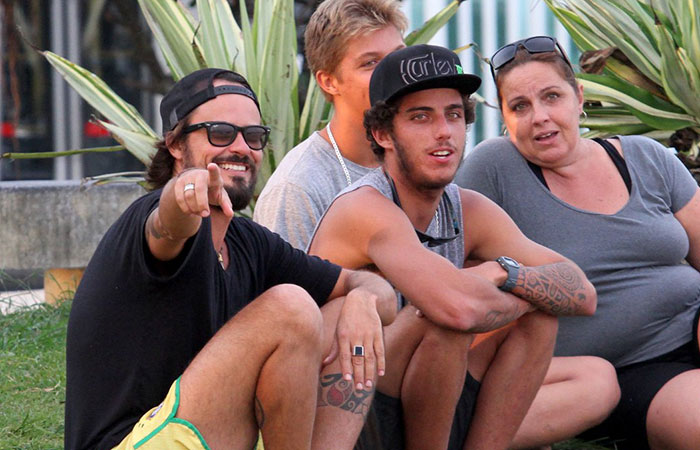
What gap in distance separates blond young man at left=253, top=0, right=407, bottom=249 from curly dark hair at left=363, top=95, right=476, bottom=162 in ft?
1.12

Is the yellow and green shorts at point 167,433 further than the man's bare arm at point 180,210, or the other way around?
the yellow and green shorts at point 167,433

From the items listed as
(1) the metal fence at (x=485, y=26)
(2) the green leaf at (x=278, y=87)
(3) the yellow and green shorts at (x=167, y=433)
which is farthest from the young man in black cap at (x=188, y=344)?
(1) the metal fence at (x=485, y=26)

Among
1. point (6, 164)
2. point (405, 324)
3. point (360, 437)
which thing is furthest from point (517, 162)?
point (6, 164)

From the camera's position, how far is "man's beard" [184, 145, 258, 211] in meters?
3.29

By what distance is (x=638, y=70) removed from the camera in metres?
5.50

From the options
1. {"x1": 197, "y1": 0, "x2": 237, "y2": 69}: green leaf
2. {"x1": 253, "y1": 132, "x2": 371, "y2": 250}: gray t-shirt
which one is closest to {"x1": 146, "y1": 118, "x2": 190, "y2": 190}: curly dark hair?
{"x1": 253, "y1": 132, "x2": 371, "y2": 250}: gray t-shirt

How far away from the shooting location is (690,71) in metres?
5.09

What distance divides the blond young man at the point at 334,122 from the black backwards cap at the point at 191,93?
542 mm

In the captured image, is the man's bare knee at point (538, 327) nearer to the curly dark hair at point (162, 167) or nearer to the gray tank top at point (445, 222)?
the gray tank top at point (445, 222)

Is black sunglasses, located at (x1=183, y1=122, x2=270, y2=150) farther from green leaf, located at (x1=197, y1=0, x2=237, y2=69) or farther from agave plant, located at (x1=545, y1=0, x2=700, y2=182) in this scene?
agave plant, located at (x1=545, y1=0, x2=700, y2=182)

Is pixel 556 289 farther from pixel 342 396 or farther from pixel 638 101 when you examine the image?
pixel 638 101

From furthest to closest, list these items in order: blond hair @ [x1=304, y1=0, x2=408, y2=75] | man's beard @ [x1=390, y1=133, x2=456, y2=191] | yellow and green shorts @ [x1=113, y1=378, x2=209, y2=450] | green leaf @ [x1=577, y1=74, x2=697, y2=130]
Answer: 1. green leaf @ [x1=577, y1=74, x2=697, y2=130]
2. blond hair @ [x1=304, y1=0, x2=408, y2=75]
3. man's beard @ [x1=390, y1=133, x2=456, y2=191]
4. yellow and green shorts @ [x1=113, y1=378, x2=209, y2=450]

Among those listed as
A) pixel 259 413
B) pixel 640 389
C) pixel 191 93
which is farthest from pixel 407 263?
pixel 640 389

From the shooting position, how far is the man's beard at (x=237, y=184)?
3287 millimetres
